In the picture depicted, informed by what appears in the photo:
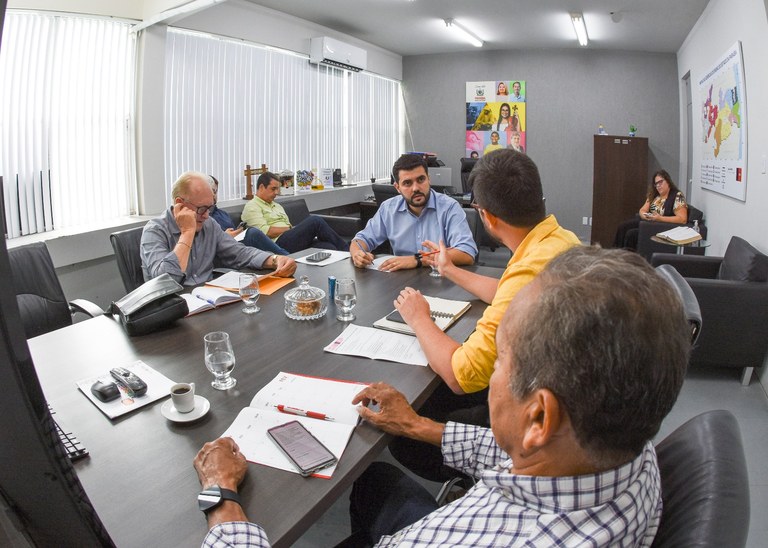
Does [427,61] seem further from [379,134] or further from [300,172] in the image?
[300,172]

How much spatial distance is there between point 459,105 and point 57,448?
28.1 ft

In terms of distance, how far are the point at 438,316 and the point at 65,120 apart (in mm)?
3344

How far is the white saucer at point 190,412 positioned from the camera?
4.11 ft

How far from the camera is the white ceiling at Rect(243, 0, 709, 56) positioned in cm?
522

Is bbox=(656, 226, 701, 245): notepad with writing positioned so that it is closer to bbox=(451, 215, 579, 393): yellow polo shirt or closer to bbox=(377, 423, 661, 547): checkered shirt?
bbox=(451, 215, 579, 393): yellow polo shirt

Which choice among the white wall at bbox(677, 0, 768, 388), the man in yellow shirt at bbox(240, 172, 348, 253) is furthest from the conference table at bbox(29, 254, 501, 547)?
the white wall at bbox(677, 0, 768, 388)

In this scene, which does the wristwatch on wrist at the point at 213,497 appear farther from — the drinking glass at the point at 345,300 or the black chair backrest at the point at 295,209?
the black chair backrest at the point at 295,209

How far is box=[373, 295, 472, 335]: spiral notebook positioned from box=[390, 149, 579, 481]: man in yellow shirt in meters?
0.06

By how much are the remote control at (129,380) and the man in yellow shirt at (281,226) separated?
319 cm

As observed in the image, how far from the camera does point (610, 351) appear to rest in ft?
2.19

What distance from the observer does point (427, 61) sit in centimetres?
844

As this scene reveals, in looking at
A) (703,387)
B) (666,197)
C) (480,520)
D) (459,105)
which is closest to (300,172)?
(459,105)

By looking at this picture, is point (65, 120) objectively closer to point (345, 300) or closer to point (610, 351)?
point (345, 300)

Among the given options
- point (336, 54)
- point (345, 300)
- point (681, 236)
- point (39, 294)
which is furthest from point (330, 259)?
point (336, 54)
